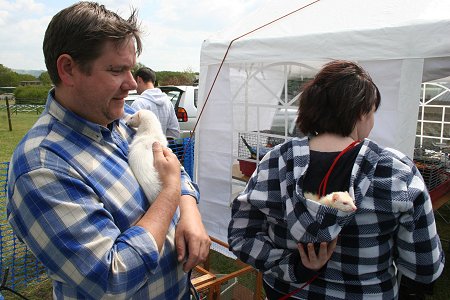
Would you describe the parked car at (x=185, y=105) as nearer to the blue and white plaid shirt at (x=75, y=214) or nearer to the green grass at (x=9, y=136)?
the green grass at (x=9, y=136)

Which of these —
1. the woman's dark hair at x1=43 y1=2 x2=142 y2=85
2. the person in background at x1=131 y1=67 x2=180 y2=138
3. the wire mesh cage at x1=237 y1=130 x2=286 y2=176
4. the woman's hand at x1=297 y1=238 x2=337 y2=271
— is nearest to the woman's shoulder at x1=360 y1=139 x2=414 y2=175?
the woman's hand at x1=297 y1=238 x2=337 y2=271

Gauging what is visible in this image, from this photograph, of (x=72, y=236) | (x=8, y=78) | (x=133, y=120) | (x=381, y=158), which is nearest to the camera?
(x=72, y=236)

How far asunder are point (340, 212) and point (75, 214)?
30.8 inches

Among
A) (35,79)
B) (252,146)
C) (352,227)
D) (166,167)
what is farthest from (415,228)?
(35,79)

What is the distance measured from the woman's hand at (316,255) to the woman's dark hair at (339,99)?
1.41 feet

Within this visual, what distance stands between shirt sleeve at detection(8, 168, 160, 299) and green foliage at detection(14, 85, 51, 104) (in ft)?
84.4

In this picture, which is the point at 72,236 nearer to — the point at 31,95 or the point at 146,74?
the point at 146,74

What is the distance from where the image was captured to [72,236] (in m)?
0.95

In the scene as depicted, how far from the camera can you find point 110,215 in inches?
41.2


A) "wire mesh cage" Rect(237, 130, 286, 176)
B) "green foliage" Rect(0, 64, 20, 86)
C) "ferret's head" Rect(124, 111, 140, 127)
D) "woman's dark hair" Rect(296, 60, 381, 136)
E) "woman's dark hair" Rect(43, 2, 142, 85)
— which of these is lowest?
"wire mesh cage" Rect(237, 130, 286, 176)

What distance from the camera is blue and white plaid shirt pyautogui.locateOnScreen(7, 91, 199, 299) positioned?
0.94 metres

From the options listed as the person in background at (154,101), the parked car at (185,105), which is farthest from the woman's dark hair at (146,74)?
the parked car at (185,105)

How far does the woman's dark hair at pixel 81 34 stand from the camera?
3.52ft

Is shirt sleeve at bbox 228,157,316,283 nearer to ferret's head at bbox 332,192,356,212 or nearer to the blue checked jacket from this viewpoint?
the blue checked jacket
